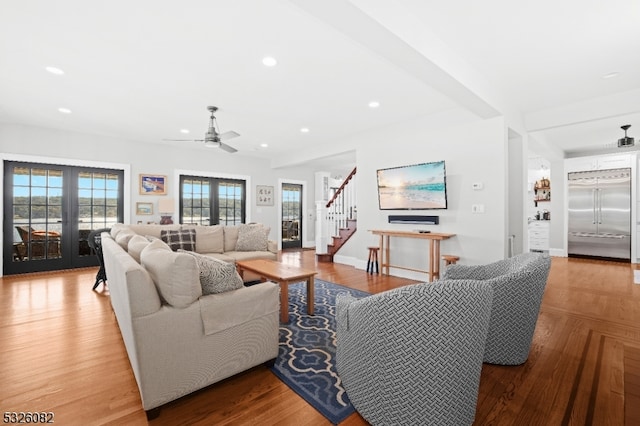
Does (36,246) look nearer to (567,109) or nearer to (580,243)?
(567,109)

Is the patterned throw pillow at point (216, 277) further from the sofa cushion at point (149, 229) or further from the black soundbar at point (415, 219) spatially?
the black soundbar at point (415, 219)

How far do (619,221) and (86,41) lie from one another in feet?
31.9

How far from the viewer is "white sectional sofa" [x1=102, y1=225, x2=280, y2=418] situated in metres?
1.72

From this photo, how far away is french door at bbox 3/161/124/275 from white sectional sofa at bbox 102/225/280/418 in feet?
16.3

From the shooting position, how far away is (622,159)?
6.67 metres

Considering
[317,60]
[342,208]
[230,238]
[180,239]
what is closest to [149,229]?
[180,239]

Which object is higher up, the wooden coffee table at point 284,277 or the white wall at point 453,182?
the white wall at point 453,182

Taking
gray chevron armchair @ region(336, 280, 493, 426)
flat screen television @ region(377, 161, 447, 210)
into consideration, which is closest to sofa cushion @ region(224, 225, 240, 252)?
flat screen television @ region(377, 161, 447, 210)

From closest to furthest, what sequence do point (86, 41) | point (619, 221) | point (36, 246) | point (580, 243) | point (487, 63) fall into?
point (86, 41)
point (487, 63)
point (36, 246)
point (619, 221)
point (580, 243)

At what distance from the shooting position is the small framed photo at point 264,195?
27.6ft

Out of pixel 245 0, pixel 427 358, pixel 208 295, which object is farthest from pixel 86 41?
pixel 427 358

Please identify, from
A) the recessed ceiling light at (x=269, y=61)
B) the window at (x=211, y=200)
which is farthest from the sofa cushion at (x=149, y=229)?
the recessed ceiling light at (x=269, y=61)

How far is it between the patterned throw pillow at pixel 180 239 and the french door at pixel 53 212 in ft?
7.92

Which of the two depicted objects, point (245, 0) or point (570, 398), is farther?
point (245, 0)
